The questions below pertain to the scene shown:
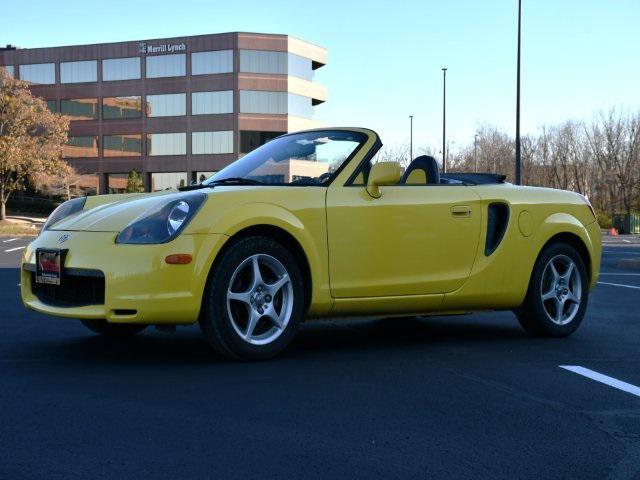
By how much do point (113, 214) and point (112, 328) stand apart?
1.24m

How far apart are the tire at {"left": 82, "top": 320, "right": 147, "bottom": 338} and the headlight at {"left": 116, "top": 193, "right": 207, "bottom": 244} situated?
4.27 feet

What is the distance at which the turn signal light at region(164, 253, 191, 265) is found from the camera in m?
5.18

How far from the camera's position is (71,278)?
5.44 meters

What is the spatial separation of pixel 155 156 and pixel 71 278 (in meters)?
69.2

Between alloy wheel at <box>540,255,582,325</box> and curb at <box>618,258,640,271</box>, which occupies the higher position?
alloy wheel at <box>540,255,582,325</box>

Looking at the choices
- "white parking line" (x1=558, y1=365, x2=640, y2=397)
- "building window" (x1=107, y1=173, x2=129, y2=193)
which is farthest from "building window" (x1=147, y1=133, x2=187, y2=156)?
"white parking line" (x1=558, y1=365, x2=640, y2=397)

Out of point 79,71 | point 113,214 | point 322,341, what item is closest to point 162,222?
point 113,214

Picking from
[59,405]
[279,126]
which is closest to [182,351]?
[59,405]

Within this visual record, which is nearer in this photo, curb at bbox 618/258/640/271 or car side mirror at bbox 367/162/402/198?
car side mirror at bbox 367/162/402/198

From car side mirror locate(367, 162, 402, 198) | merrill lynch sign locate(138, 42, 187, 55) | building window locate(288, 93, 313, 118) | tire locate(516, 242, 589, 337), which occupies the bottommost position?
tire locate(516, 242, 589, 337)

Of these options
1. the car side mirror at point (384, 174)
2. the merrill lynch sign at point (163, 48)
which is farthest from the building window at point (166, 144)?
the car side mirror at point (384, 174)

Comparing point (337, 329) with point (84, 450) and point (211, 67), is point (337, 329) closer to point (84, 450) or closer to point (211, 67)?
point (84, 450)

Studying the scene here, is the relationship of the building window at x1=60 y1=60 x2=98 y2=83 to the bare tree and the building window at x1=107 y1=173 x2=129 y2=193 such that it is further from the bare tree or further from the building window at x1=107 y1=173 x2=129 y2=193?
the bare tree

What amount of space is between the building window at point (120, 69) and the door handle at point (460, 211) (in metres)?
69.7
